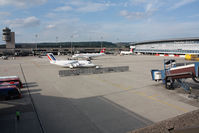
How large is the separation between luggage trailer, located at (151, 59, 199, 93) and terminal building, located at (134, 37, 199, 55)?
120959 millimetres

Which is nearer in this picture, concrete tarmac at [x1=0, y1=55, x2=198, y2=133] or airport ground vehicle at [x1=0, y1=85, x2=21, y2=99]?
concrete tarmac at [x1=0, y1=55, x2=198, y2=133]

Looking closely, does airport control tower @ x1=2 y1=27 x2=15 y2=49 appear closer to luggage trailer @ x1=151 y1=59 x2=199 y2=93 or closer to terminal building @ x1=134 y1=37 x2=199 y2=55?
terminal building @ x1=134 y1=37 x2=199 y2=55

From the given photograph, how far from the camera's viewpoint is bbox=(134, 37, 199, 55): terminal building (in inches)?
5089

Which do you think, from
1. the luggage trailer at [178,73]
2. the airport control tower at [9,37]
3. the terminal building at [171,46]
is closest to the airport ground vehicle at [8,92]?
the luggage trailer at [178,73]

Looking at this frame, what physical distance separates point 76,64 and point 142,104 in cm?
3163

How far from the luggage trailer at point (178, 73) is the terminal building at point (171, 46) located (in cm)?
12096

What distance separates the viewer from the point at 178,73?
840 inches

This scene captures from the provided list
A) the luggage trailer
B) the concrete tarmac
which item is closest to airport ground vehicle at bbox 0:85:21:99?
the concrete tarmac

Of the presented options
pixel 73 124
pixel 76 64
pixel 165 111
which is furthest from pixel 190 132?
pixel 76 64

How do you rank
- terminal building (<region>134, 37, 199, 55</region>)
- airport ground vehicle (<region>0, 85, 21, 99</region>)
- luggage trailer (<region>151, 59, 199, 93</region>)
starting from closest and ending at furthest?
airport ground vehicle (<region>0, 85, 21, 99</region>) → luggage trailer (<region>151, 59, 199, 93</region>) → terminal building (<region>134, 37, 199, 55</region>)

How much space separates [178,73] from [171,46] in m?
141

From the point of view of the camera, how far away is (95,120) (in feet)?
45.7

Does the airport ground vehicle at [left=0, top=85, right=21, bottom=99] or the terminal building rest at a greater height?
the terminal building

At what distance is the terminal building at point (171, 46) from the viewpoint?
424ft
